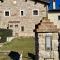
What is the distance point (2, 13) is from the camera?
40.6 m

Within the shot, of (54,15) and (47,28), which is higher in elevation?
(54,15)

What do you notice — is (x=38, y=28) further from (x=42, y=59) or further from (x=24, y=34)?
(x=24, y=34)

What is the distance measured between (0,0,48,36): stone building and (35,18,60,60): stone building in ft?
99.4

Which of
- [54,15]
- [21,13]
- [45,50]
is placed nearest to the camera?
[45,50]

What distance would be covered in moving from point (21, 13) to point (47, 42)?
31552mm

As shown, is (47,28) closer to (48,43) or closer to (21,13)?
(48,43)

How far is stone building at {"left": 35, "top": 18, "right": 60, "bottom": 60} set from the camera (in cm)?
913

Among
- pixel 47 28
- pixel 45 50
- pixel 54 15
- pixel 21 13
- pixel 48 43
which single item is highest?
pixel 21 13

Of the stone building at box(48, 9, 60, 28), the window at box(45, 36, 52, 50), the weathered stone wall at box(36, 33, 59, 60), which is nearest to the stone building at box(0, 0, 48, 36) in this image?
the stone building at box(48, 9, 60, 28)

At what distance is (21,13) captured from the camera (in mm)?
40688

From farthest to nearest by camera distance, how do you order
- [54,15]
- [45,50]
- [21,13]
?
1. [54,15]
2. [21,13]
3. [45,50]

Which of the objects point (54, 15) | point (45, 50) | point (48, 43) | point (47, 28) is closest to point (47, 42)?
point (48, 43)

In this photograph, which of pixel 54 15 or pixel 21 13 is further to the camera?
pixel 54 15

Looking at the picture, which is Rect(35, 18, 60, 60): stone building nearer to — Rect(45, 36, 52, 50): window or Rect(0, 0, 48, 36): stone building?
Rect(45, 36, 52, 50): window
